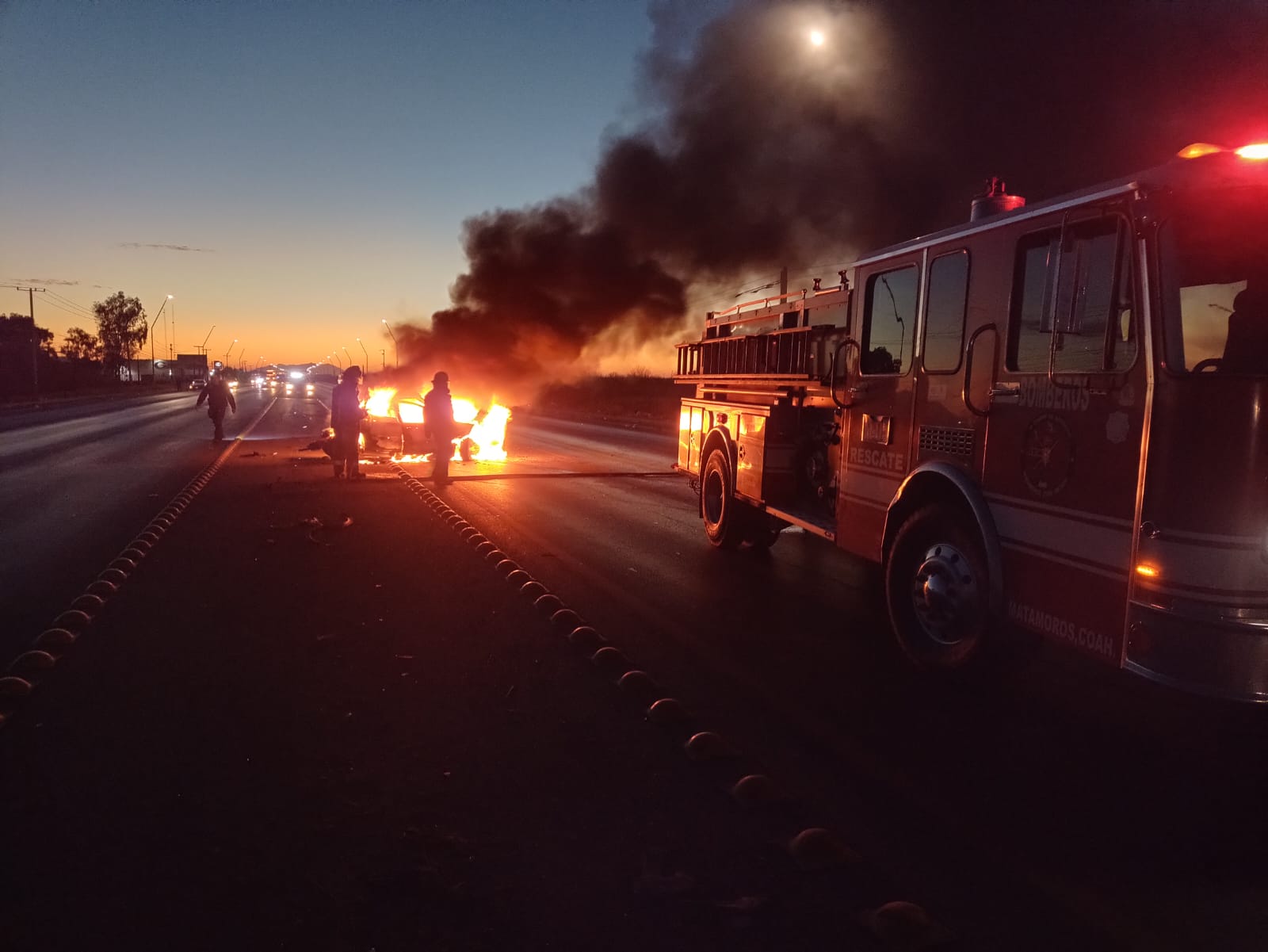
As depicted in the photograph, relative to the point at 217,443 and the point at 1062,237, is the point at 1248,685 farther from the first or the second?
the point at 217,443

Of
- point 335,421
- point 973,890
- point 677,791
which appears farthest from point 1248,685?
point 335,421

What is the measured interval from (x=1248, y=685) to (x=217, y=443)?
72.1 feet

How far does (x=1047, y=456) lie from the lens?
14.7 ft

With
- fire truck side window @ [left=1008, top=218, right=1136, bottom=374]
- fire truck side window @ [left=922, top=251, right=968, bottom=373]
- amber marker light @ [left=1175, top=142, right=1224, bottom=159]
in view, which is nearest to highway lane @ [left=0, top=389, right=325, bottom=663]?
fire truck side window @ [left=922, top=251, right=968, bottom=373]

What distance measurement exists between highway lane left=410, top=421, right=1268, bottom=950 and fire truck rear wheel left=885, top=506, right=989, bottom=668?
0.65ft

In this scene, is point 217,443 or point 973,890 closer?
point 973,890

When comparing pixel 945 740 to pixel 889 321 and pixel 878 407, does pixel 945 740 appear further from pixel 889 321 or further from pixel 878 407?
pixel 889 321

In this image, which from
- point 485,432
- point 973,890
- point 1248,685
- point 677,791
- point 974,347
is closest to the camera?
point 973,890

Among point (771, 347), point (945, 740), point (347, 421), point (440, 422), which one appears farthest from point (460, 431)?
point (945, 740)

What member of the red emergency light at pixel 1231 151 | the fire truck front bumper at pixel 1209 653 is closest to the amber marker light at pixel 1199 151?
the red emergency light at pixel 1231 151

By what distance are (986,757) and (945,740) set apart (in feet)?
0.75

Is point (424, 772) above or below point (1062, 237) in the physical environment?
below

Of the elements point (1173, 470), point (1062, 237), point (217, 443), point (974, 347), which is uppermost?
point (1062, 237)

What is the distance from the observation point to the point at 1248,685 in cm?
355
